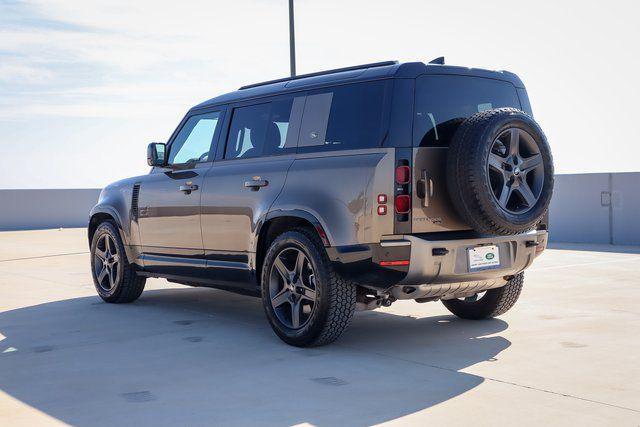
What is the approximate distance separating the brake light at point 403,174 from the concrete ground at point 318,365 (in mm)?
1197

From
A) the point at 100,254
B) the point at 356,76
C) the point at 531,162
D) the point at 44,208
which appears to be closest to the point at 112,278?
the point at 100,254

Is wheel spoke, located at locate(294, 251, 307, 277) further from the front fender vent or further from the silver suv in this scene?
the front fender vent

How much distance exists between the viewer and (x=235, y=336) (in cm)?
671

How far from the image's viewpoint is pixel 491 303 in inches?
284

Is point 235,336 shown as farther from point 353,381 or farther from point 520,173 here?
point 520,173

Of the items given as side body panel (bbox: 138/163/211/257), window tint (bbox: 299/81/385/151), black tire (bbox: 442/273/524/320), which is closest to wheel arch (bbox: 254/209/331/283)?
window tint (bbox: 299/81/385/151)

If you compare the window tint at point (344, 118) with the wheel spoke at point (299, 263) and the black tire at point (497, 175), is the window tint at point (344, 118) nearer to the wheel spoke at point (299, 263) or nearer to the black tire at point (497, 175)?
the black tire at point (497, 175)

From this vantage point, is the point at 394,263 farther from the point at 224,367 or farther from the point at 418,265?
the point at 224,367

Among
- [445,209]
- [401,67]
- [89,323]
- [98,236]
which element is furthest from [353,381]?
[98,236]

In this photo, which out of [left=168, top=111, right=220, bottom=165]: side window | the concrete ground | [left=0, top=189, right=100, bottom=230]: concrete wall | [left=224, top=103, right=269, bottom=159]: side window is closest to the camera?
the concrete ground

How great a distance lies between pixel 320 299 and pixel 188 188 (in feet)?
6.81

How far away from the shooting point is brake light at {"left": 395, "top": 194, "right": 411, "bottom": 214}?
5.66m

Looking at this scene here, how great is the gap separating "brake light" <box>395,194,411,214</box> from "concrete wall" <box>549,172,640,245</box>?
Result: 36.8 feet

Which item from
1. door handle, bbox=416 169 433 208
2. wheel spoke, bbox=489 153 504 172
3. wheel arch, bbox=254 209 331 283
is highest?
wheel spoke, bbox=489 153 504 172
